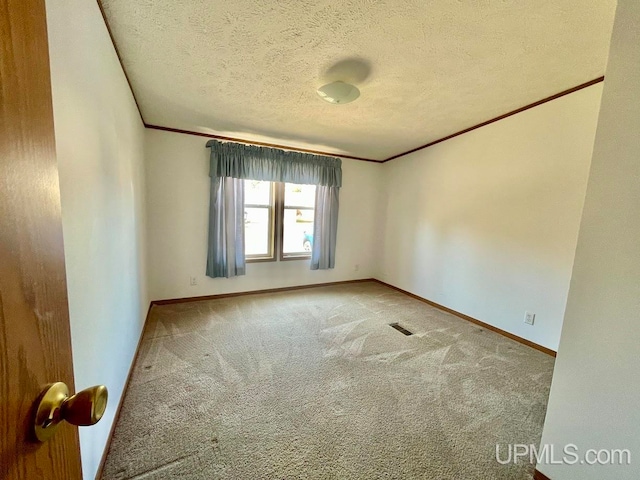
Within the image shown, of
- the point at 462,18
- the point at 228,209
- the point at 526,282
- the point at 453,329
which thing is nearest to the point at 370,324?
the point at 453,329

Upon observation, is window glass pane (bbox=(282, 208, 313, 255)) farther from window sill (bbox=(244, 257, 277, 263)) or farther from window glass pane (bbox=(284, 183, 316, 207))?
window sill (bbox=(244, 257, 277, 263))

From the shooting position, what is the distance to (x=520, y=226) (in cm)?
257

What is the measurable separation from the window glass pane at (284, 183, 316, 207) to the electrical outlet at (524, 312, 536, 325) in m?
2.93

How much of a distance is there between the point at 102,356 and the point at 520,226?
3439 mm

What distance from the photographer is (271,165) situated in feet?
11.5

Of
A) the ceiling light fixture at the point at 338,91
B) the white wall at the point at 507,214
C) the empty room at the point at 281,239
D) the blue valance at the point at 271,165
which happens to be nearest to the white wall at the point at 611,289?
the empty room at the point at 281,239

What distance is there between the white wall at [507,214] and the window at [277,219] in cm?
166

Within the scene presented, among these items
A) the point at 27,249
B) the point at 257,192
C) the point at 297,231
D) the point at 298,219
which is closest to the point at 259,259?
the point at 297,231

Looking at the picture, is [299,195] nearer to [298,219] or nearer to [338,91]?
[298,219]

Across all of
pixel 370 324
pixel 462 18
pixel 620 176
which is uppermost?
pixel 462 18

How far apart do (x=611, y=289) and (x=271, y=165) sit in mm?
3320

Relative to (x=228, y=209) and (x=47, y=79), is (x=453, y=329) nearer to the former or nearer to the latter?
(x=228, y=209)

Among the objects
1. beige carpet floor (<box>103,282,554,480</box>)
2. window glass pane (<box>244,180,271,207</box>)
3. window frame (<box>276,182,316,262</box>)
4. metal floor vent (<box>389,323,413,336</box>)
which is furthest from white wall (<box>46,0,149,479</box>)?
metal floor vent (<box>389,323,413,336</box>)

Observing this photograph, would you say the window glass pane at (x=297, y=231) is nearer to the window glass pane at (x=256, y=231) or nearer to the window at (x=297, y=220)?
the window at (x=297, y=220)
